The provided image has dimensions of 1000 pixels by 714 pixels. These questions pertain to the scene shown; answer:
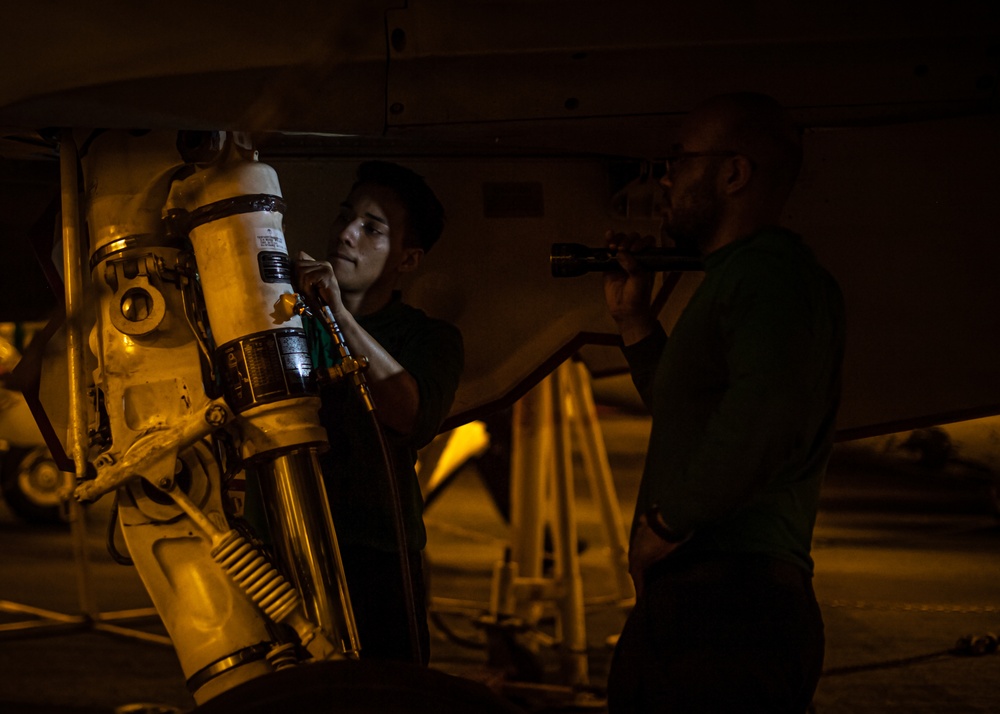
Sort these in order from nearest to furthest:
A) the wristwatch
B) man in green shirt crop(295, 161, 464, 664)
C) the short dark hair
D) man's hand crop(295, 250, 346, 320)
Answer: the wristwatch → man's hand crop(295, 250, 346, 320) → man in green shirt crop(295, 161, 464, 664) → the short dark hair

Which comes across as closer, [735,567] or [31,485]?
[735,567]

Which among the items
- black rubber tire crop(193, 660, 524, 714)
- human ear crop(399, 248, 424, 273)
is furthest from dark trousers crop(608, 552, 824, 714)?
human ear crop(399, 248, 424, 273)

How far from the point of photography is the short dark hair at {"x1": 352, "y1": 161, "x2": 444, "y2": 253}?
7.97 ft

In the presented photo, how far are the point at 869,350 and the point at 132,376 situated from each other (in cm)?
153

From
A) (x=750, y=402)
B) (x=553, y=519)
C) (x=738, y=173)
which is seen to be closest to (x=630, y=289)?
(x=738, y=173)

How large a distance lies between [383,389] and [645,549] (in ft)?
2.33

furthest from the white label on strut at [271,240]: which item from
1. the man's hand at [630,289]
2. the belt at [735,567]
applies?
the belt at [735,567]

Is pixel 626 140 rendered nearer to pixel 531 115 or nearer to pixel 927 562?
pixel 531 115

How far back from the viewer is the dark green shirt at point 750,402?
1636 mm

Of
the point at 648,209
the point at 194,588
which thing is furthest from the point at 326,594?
the point at 648,209

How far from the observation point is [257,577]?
1845mm

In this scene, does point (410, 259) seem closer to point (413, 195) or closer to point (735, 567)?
point (413, 195)

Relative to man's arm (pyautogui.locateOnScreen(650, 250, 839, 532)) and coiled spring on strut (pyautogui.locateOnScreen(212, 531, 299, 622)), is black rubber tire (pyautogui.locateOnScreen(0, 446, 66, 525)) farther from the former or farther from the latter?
man's arm (pyautogui.locateOnScreen(650, 250, 839, 532))

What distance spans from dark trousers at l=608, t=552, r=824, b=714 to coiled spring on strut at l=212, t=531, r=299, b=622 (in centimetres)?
57
